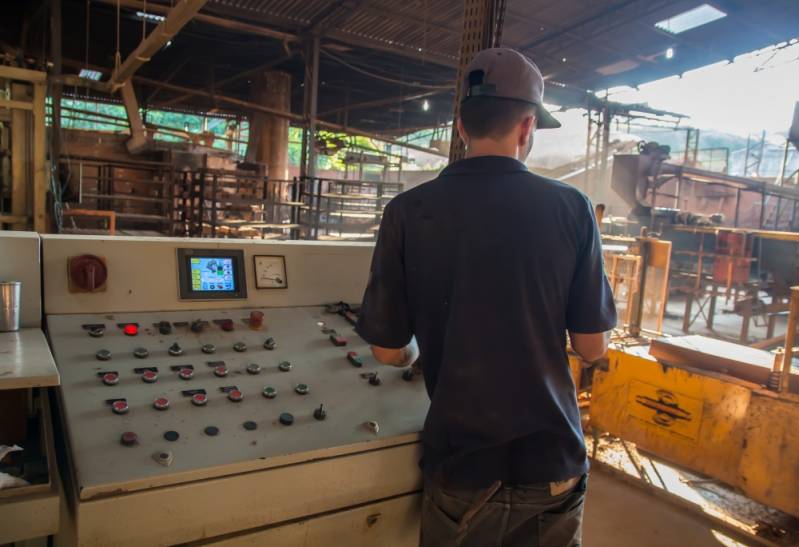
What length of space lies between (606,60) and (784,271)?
3669mm

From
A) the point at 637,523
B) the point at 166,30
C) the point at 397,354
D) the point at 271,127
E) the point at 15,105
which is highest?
the point at 271,127

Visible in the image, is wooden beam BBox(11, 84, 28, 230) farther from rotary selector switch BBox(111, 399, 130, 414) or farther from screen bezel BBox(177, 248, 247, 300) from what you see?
rotary selector switch BBox(111, 399, 130, 414)

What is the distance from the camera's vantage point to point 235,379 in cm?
138

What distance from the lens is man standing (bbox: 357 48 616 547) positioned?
1059mm

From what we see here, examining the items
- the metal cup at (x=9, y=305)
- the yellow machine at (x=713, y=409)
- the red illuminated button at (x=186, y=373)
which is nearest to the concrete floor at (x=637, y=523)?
the yellow machine at (x=713, y=409)

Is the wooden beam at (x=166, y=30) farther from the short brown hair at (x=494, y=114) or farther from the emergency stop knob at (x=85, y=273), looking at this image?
the short brown hair at (x=494, y=114)

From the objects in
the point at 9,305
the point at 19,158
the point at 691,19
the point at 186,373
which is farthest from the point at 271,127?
the point at 186,373

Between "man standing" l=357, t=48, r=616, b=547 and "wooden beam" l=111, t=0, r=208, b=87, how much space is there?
2876 millimetres

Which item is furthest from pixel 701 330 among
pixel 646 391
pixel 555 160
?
pixel 555 160

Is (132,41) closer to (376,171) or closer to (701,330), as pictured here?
(701,330)

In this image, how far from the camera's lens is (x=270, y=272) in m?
1.85

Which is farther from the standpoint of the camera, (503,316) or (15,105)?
(15,105)

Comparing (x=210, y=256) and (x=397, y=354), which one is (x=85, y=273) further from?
(x=397, y=354)

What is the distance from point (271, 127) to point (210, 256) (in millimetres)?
7556
